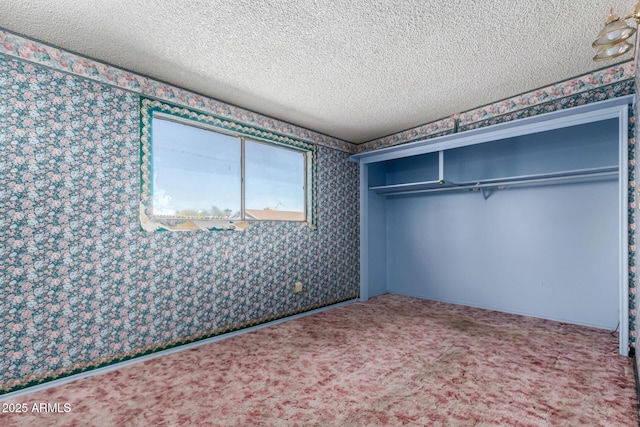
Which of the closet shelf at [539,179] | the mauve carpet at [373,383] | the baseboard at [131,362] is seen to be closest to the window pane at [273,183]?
the baseboard at [131,362]

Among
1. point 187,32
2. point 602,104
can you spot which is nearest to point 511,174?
point 602,104

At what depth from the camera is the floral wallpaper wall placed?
2141 millimetres

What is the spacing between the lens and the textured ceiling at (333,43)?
77.0 inches

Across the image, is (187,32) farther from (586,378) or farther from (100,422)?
(586,378)

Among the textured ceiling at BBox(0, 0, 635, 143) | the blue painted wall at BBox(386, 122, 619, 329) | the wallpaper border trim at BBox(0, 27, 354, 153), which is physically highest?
the textured ceiling at BBox(0, 0, 635, 143)

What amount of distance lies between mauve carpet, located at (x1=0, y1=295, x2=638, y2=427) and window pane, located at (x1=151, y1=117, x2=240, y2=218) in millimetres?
1355

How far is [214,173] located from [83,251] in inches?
53.0

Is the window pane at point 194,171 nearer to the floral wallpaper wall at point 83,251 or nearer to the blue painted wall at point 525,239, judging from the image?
the floral wallpaper wall at point 83,251

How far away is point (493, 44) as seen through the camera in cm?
233

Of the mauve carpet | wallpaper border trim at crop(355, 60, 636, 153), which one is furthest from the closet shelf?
the mauve carpet

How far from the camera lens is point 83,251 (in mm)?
2393

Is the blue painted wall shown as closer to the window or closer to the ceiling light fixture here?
the window

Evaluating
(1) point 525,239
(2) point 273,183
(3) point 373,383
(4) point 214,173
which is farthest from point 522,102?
(4) point 214,173

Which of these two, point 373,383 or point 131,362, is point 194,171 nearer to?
point 131,362
